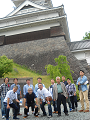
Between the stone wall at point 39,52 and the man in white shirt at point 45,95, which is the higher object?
the stone wall at point 39,52

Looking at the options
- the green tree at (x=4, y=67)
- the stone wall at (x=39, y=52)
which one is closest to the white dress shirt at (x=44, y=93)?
the green tree at (x=4, y=67)

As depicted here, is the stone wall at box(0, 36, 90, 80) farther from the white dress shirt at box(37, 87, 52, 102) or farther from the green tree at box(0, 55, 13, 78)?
the white dress shirt at box(37, 87, 52, 102)

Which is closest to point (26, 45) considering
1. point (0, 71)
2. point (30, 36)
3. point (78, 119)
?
point (30, 36)

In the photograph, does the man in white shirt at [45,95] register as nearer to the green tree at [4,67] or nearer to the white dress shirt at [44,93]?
the white dress shirt at [44,93]

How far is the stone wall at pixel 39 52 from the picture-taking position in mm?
16125

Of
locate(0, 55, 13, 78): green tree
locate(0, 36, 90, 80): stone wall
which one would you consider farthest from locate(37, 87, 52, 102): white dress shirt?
locate(0, 36, 90, 80): stone wall

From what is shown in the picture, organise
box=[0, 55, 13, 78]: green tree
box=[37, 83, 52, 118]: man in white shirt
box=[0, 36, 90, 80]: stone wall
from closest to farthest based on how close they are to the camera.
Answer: box=[37, 83, 52, 118]: man in white shirt → box=[0, 55, 13, 78]: green tree → box=[0, 36, 90, 80]: stone wall

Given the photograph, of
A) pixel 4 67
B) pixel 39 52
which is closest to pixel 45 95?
pixel 4 67

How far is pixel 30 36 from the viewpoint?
20.7 metres

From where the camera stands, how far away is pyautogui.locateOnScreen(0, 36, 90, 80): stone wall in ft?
52.9

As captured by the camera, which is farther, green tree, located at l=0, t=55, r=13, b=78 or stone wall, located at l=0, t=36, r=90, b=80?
stone wall, located at l=0, t=36, r=90, b=80

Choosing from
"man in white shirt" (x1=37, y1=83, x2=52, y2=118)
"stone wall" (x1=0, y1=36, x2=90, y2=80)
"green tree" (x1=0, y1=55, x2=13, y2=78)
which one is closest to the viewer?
"man in white shirt" (x1=37, y1=83, x2=52, y2=118)

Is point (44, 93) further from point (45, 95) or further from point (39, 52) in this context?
point (39, 52)

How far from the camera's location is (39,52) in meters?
17.6
